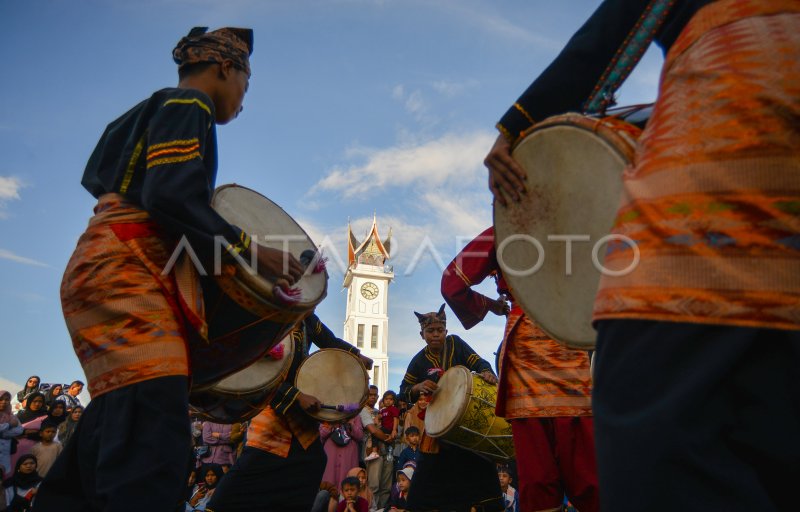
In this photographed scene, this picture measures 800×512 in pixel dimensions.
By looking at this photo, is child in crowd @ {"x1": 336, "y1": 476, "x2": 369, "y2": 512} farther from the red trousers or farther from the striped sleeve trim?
the striped sleeve trim

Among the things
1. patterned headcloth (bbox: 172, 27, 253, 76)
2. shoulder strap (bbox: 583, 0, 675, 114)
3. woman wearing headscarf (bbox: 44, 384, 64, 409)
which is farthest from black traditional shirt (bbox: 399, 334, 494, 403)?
woman wearing headscarf (bbox: 44, 384, 64, 409)

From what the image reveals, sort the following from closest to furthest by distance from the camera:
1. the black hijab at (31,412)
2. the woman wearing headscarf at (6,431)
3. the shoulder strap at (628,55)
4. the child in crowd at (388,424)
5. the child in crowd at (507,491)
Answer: the shoulder strap at (628,55)
the woman wearing headscarf at (6,431)
the black hijab at (31,412)
the child in crowd at (507,491)
the child in crowd at (388,424)

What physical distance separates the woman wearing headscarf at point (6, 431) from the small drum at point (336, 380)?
4189 millimetres

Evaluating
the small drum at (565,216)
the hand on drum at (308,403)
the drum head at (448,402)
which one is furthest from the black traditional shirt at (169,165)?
the drum head at (448,402)

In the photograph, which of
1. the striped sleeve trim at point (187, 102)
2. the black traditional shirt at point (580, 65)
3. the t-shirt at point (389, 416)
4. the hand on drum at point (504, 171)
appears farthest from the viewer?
the t-shirt at point (389, 416)

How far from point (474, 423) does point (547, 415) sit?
1486 millimetres

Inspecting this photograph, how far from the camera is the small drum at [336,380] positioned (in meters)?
5.54

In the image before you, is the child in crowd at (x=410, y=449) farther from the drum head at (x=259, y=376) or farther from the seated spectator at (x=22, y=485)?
the drum head at (x=259, y=376)

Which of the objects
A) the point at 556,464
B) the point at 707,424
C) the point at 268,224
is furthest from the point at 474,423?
the point at 707,424

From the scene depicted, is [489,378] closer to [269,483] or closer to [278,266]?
[269,483]

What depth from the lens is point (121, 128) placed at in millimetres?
2479

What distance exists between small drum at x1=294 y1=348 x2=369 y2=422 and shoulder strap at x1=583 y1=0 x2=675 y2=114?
13.2 ft

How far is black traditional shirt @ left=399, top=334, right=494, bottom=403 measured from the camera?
6108 mm

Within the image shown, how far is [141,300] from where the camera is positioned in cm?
212
